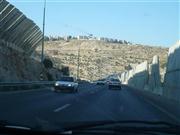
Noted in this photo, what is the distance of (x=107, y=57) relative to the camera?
591 ft

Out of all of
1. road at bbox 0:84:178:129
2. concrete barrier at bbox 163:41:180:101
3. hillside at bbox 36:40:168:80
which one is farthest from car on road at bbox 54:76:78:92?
hillside at bbox 36:40:168:80

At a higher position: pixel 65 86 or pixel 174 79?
pixel 174 79

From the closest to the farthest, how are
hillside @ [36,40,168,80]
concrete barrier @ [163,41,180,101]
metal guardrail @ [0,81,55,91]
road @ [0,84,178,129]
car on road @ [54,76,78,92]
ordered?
1. road @ [0,84,178,129]
2. concrete barrier @ [163,41,180,101]
3. metal guardrail @ [0,81,55,91]
4. car on road @ [54,76,78,92]
5. hillside @ [36,40,168,80]

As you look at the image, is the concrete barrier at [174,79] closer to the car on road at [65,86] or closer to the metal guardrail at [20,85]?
the car on road at [65,86]

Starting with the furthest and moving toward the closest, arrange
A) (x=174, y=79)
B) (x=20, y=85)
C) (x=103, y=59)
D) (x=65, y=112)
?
(x=103, y=59) < (x=20, y=85) < (x=174, y=79) < (x=65, y=112)

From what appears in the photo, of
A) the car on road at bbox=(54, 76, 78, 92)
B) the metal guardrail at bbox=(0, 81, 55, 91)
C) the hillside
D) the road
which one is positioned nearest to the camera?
the road

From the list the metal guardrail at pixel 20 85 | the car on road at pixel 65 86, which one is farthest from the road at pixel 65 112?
the car on road at pixel 65 86

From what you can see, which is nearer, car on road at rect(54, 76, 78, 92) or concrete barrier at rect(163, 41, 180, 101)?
concrete barrier at rect(163, 41, 180, 101)

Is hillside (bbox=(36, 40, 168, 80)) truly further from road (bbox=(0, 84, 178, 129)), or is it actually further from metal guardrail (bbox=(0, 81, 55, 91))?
road (bbox=(0, 84, 178, 129))

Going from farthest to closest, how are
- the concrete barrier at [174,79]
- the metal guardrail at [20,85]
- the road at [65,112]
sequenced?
the metal guardrail at [20,85] → the concrete barrier at [174,79] → the road at [65,112]

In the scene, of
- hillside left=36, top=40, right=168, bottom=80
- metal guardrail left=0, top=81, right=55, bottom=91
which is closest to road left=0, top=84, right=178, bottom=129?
metal guardrail left=0, top=81, right=55, bottom=91

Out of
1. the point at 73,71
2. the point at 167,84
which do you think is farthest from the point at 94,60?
the point at 167,84

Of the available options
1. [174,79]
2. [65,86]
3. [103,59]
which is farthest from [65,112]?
[103,59]

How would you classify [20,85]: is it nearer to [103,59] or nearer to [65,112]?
[65,112]
